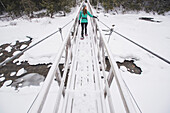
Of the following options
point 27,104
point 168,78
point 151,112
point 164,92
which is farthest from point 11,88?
point 168,78

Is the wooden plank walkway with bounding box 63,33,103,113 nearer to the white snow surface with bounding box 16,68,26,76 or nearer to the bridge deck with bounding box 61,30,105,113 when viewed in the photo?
the bridge deck with bounding box 61,30,105,113

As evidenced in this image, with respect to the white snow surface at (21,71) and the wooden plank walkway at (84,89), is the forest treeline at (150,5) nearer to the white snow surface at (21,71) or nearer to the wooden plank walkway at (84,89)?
the wooden plank walkway at (84,89)

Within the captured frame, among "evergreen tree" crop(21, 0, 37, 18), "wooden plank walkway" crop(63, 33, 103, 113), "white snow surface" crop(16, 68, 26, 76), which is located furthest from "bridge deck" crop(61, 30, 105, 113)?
"evergreen tree" crop(21, 0, 37, 18)

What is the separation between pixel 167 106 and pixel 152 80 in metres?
1.01

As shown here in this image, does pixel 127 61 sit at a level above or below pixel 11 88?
above

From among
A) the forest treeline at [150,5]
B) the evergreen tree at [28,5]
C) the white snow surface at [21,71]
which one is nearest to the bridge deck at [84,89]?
the white snow surface at [21,71]

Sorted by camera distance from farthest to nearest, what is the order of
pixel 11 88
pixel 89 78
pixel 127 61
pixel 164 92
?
1. pixel 127 61
2. pixel 11 88
3. pixel 164 92
4. pixel 89 78

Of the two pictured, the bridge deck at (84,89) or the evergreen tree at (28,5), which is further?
the evergreen tree at (28,5)

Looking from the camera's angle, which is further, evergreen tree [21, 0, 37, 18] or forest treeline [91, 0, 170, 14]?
forest treeline [91, 0, 170, 14]

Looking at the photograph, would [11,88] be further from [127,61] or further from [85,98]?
[127,61]

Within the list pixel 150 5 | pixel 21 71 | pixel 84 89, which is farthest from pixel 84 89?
pixel 150 5

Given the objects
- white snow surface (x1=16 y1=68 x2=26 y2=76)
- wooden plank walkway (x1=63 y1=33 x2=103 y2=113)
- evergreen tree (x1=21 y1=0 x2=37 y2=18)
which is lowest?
white snow surface (x1=16 y1=68 x2=26 y2=76)

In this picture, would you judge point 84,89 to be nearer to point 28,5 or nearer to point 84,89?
point 84,89

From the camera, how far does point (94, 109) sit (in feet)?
5.27
